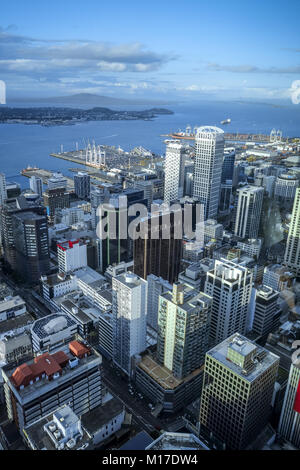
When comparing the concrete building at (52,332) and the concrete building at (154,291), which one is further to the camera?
the concrete building at (154,291)

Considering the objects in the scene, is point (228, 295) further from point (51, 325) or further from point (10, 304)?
point (10, 304)

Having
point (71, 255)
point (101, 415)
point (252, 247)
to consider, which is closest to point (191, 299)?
point (101, 415)

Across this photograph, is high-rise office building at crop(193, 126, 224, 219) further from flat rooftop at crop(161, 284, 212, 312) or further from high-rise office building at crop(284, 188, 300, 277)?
flat rooftop at crop(161, 284, 212, 312)

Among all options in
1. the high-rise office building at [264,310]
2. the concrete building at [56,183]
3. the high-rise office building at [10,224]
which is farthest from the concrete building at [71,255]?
the concrete building at [56,183]

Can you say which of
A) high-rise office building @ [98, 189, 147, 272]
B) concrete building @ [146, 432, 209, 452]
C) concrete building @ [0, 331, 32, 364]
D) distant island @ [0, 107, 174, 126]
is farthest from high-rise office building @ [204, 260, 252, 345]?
distant island @ [0, 107, 174, 126]

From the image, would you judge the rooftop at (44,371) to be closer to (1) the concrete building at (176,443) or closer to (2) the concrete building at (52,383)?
(2) the concrete building at (52,383)

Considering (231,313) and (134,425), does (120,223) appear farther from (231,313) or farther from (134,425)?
(134,425)
